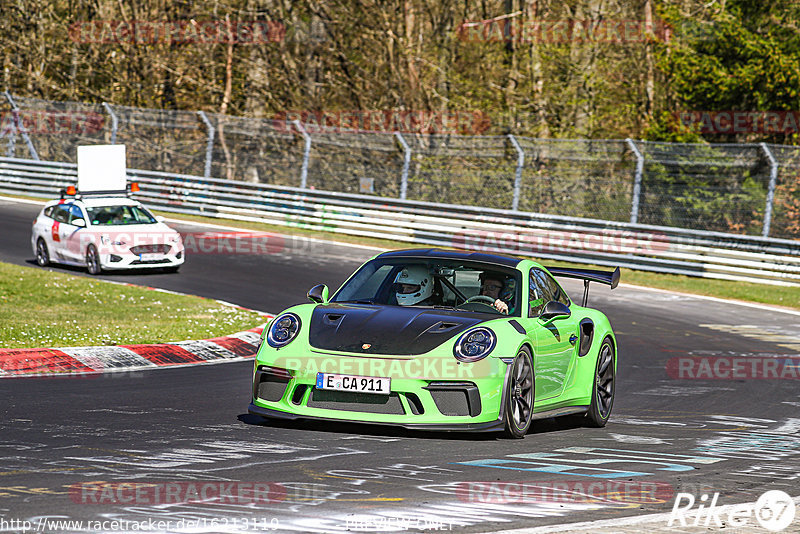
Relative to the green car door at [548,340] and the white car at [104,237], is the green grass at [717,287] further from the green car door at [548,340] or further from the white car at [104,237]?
the green car door at [548,340]

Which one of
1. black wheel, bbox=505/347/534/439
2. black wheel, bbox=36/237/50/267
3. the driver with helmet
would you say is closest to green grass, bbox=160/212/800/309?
black wheel, bbox=36/237/50/267

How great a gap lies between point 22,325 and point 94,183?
10.2m

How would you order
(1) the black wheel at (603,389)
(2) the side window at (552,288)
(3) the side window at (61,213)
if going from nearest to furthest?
(1) the black wheel at (603,389), (2) the side window at (552,288), (3) the side window at (61,213)

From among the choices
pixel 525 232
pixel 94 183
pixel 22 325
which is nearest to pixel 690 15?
pixel 525 232

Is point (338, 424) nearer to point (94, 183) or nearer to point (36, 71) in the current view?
point (94, 183)

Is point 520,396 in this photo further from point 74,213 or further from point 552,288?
point 74,213

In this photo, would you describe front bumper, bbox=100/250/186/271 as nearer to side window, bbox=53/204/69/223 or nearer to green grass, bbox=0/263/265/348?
green grass, bbox=0/263/265/348

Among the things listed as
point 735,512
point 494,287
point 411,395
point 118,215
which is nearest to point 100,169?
point 118,215

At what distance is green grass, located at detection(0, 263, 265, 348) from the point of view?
13391 millimetres

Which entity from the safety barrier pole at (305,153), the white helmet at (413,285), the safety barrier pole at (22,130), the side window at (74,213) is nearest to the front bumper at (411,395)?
the white helmet at (413,285)

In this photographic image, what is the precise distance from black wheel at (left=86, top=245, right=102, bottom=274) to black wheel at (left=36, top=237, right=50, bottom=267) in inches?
45.9

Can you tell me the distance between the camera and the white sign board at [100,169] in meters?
23.6

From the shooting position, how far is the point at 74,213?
2177cm

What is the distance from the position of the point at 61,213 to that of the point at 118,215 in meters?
1.06
